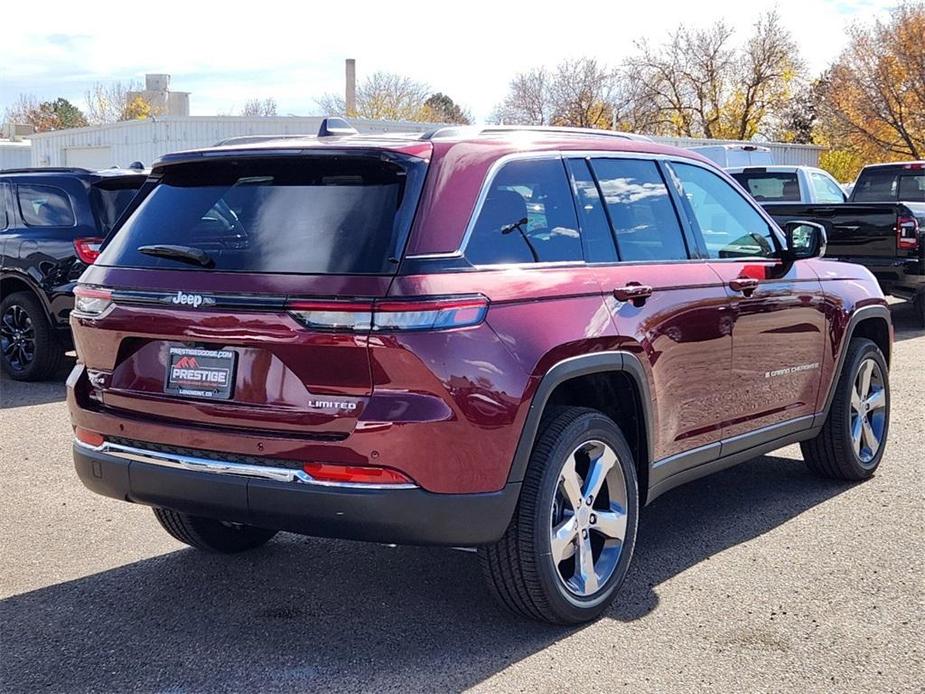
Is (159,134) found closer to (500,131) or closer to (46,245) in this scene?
(46,245)


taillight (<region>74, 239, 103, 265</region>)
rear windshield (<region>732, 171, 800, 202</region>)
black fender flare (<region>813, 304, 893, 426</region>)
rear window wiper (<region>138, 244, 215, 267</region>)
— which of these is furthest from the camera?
rear windshield (<region>732, 171, 800, 202</region>)

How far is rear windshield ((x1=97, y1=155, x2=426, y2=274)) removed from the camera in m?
3.73

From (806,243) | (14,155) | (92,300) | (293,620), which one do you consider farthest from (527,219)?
(14,155)

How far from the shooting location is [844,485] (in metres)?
6.37

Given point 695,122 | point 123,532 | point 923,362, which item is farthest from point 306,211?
point 695,122

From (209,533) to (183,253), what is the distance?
1.49m

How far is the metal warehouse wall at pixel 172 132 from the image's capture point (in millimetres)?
25250

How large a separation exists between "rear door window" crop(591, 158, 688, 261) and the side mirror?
0.98 meters

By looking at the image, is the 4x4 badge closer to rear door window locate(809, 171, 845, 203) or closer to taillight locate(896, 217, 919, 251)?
taillight locate(896, 217, 919, 251)

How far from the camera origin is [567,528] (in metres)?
4.16

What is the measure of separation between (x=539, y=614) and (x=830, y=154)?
4942 centimetres

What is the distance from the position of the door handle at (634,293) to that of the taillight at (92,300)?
194 centimetres

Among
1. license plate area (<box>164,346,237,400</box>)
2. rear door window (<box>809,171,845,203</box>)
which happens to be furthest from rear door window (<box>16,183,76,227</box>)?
rear door window (<box>809,171,845,203</box>)

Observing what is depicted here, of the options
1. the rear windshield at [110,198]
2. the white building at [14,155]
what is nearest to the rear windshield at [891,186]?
the rear windshield at [110,198]
